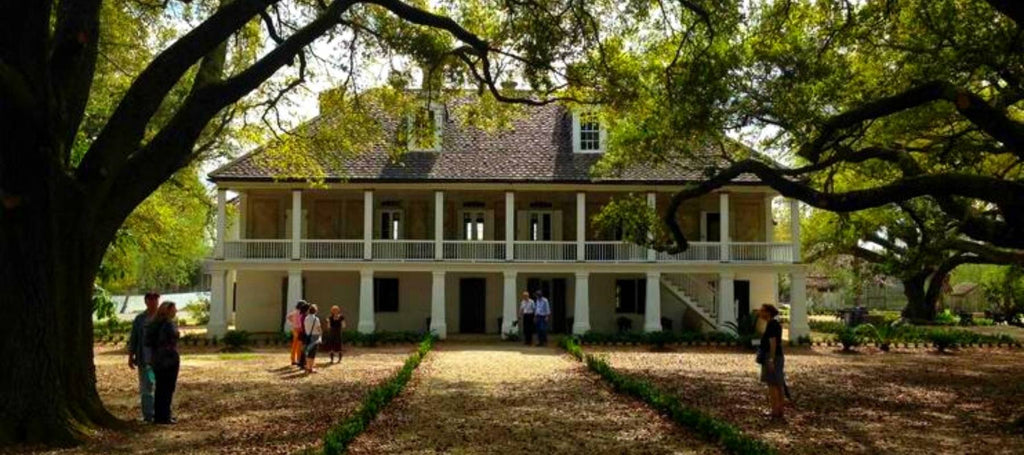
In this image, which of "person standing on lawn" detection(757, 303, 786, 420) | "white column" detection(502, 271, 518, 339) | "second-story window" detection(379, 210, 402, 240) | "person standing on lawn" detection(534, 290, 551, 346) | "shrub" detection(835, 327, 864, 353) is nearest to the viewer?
"person standing on lawn" detection(757, 303, 786, 420)

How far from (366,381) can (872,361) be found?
1389cm

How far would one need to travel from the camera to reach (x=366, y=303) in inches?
1131

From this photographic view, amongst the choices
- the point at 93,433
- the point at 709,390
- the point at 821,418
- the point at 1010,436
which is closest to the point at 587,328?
the point at 709,390

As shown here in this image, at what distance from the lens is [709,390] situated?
15.6 metres

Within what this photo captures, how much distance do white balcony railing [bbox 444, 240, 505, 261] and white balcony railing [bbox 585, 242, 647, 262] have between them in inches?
125

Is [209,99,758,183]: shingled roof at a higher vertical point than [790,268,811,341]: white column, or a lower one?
higher

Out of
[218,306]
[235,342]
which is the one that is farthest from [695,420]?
[218,306]

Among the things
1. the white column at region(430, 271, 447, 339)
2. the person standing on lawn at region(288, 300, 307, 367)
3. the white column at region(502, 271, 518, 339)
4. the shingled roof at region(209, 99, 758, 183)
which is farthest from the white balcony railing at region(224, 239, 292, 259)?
the person standing on lawn at region(288, 300, 307, 367)

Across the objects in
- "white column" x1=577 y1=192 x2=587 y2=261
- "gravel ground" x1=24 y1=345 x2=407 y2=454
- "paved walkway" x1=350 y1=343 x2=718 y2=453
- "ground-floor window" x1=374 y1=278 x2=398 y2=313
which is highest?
"white column" x1=577 y1=192 x2=587 y2=261

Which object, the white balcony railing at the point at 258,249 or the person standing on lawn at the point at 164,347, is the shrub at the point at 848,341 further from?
the person standing on lawn at the point at 164,347

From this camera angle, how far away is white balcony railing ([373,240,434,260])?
29375mm

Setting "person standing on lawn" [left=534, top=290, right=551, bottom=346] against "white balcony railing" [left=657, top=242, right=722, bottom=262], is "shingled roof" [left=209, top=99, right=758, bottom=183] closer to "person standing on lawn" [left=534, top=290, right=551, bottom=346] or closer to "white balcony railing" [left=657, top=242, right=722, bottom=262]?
"white balcony railing" [left=657, top=242, right=722, bottom=262]

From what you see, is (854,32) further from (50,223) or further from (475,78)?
(50,223)

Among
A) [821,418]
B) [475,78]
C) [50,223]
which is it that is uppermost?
[475,78]
